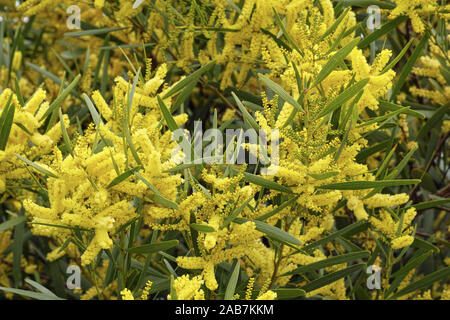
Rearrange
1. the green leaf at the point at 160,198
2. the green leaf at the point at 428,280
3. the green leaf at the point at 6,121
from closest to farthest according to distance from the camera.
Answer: the green leaf at the point at 160,198
the green leaf at the point at 6,121
the green leaf at the point at 428,280

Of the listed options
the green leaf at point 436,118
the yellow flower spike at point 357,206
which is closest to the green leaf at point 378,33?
the green leaf at point 436,118

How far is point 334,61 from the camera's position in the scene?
1032 mm

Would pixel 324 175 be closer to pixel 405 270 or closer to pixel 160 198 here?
pixel 160 198

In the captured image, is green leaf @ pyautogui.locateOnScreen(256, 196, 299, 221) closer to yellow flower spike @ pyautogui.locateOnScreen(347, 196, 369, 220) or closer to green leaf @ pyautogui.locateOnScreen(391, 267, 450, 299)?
yellow flower spike @ pyautogui.locateOnScreen(347, 196, 369, 220)

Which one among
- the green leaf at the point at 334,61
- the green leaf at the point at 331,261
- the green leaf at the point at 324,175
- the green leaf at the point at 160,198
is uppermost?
the green leaf at the point at 334,61

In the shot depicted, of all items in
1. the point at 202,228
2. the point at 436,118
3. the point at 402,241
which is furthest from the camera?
the point at 436,118

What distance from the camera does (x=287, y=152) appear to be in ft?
3.77

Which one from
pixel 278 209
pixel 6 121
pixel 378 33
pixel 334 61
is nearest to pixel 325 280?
pixel 278 209

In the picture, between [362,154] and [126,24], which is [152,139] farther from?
[126,24]

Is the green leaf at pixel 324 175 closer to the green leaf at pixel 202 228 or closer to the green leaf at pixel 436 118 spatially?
the green leaf at pixel 202 228

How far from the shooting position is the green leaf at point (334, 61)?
3.37 feet

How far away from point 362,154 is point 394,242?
217 mm

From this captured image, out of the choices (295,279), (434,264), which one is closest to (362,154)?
(295,279)

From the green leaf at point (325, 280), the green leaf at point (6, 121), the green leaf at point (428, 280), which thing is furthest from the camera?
the green leaf at point (428, 280)
